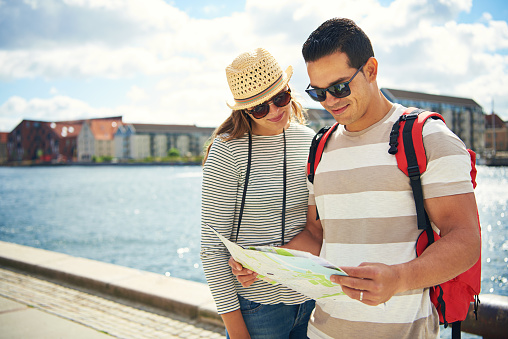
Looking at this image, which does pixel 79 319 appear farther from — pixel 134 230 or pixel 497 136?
pixel 497 136

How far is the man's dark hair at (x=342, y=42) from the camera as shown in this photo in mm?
1428

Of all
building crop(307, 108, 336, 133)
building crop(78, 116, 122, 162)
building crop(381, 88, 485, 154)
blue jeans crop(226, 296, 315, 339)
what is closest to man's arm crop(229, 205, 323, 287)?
blue jeans crop(226, 296, 315, 339)

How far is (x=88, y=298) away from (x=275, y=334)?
4.15 meters

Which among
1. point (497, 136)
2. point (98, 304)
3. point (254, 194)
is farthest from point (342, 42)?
point (497, 136)

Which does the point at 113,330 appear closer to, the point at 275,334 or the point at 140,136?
the point at 275,334

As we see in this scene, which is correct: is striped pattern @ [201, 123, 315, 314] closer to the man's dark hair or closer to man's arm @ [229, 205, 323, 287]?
man's arm @ [229, 205, 323, 287]

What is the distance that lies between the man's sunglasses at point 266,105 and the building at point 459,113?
259 ft

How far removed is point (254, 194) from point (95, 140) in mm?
100095

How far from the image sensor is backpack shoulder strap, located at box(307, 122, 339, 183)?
164 cm

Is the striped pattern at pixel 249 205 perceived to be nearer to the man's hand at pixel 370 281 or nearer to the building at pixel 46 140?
the man's hand at pixel 370 281

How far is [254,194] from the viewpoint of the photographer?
1.76 meters

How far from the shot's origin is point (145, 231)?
53.1 ft

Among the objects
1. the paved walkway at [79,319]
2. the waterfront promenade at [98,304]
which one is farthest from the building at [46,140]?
the paved walkway at [79,319]

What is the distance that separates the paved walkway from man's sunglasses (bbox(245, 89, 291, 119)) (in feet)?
9.81
